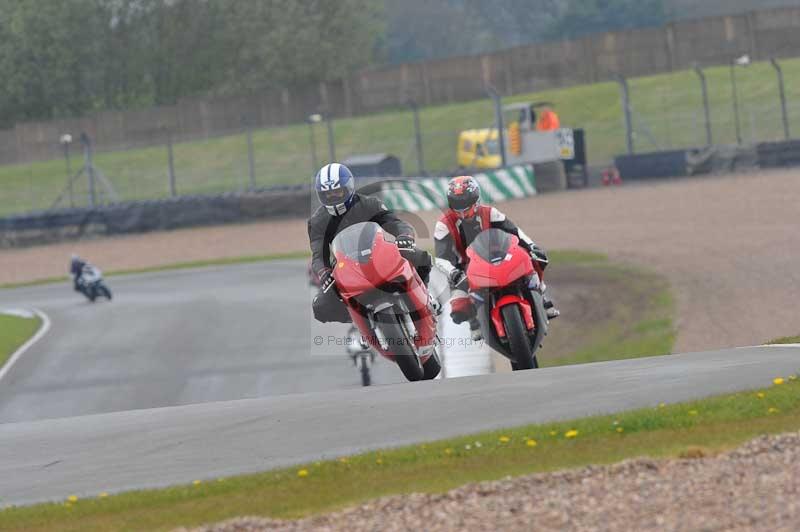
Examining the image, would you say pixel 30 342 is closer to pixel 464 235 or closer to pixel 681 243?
pixel 681 243

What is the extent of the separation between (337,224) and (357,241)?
0.59 metres

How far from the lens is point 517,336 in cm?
1118

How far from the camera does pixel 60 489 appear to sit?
26.2 feet

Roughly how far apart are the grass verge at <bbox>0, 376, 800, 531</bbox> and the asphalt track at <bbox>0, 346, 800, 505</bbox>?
32cm

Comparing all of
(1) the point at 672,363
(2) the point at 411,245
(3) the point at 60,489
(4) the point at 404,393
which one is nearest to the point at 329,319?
(2) the point at 411,245

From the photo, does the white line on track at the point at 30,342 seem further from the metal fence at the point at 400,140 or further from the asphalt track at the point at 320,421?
the metal fence at the point at 400,140

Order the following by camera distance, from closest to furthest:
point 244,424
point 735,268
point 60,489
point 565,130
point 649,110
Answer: point 60,489 → point 244,424 → point 735,268 → point 565,130 → point 649,110

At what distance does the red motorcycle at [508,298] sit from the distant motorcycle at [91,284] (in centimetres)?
1712

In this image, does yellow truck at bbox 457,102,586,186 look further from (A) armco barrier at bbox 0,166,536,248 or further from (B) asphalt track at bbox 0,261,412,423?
(B) asphalt track at bbox 0,261,412,423

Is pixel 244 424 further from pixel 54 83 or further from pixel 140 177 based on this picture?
pixel 54 83

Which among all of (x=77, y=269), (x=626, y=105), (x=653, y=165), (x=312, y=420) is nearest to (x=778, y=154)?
(x=653, y=165)

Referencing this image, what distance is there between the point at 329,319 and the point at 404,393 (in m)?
1.57

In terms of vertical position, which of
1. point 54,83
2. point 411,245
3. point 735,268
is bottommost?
point 735,268

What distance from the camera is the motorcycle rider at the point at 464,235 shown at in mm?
11625
